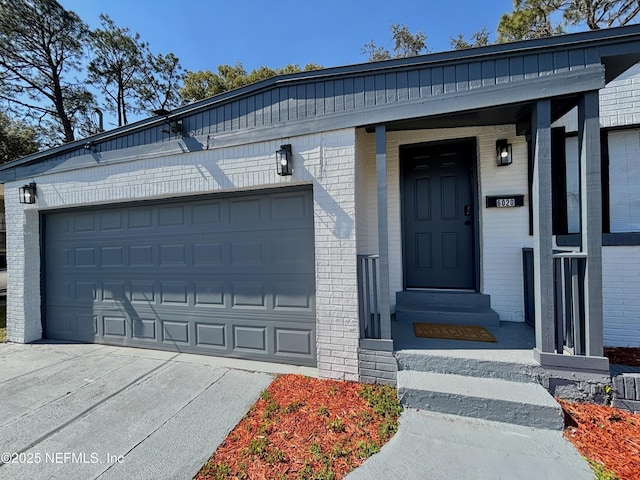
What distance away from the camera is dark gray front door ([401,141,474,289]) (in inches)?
151

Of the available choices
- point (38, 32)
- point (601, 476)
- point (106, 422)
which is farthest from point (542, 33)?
point (38, 32)

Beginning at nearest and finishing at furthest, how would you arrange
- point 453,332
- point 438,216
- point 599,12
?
point 453,332
point 438,216
point 599,12

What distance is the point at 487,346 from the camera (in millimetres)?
2814

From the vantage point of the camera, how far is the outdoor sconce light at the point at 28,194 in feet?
14.0

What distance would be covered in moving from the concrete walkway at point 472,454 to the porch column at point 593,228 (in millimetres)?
893

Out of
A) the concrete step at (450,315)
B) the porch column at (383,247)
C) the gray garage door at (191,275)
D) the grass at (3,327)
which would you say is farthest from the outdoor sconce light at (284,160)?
the grass at (3,327)

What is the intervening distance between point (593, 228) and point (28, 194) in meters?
6.86

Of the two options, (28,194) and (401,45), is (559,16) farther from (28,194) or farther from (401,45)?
(28,194)

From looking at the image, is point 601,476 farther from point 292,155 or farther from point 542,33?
point 542,33

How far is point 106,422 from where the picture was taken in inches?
93.0

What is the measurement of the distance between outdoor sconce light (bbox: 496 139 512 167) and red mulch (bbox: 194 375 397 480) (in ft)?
10.1

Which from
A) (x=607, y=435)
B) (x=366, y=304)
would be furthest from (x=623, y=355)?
(x=366, y=304)

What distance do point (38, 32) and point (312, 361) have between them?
13.7m

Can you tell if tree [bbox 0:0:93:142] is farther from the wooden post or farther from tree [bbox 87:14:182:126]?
the wooden post
